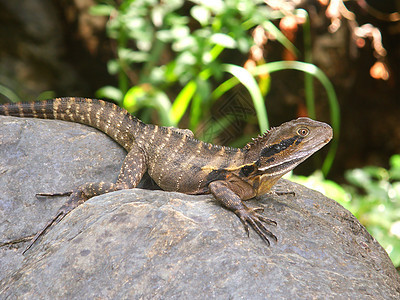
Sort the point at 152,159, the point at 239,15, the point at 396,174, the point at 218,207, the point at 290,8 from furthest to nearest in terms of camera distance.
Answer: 1. the point at 239,15
2. the point at 290,8
3. the point at 396,174
4. the point at 152,159
5. the point at 218,207

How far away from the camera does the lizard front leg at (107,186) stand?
390 centimetres

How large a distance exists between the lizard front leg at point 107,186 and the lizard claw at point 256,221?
4.18ft

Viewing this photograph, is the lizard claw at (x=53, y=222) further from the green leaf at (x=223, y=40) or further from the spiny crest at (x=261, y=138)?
the green leaf at (x=223, y=40)

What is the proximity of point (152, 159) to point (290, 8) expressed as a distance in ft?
12.3

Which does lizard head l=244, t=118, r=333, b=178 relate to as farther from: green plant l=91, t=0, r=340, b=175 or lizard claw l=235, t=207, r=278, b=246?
green plant l=91, t=0, r=340, b=175

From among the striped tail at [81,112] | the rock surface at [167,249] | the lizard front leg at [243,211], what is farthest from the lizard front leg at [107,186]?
the lizard front leg at [243,211]

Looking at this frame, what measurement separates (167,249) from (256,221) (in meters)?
0.81

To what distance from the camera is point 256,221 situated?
351 centimetres

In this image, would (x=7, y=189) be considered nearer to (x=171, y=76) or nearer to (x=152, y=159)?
(x=152, y=159)

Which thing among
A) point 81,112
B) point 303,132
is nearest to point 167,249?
point 303,132

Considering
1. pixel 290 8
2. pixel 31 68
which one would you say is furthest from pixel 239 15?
pixel 31 68

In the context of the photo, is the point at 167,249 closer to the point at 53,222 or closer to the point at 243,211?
the point at 243,211

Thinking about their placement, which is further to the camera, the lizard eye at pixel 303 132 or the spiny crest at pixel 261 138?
the spiny crest at pixel 261 138

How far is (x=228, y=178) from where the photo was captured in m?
4.16
